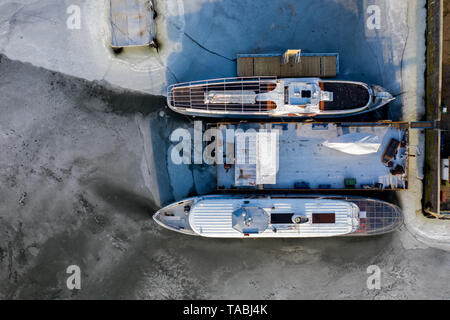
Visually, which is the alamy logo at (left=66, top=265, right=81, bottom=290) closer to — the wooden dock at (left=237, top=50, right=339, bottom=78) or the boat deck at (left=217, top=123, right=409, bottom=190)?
the boat deck at (left=217, top=123, right=409, bottom=190)

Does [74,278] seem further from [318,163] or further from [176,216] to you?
[318,163]

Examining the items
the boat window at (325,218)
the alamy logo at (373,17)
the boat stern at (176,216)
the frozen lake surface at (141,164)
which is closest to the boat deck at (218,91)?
the frozen lake surface at (141,164)

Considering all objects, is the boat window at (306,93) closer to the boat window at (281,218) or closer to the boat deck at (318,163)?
the boat deck at (318,163)

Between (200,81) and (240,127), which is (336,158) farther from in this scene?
(200,81)

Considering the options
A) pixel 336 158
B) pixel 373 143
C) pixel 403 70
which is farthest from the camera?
pixel 403 70

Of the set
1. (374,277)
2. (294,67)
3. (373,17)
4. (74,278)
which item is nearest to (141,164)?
(74,278)
